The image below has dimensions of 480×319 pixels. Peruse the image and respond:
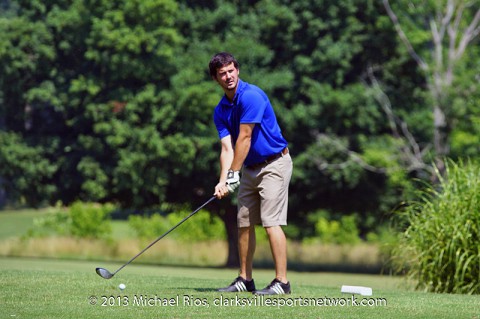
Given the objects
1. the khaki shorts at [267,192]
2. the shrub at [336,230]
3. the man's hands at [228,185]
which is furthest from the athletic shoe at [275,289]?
the shrub at [336,230]

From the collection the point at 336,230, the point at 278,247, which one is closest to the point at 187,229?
the point at 336,230

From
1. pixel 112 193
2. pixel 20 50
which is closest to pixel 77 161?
pixel 112 193

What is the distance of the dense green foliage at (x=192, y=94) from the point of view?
26.0 metres

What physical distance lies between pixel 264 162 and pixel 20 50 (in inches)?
757

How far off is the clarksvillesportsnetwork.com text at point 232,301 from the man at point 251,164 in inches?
11.7

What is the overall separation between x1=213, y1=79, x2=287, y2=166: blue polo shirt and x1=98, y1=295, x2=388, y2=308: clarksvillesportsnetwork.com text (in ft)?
4.07

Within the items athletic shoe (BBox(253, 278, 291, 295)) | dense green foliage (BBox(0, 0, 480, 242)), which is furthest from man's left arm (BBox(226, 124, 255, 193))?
dense green foliage (BBox(0, 0, 480, 242))

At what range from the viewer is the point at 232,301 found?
340 inches

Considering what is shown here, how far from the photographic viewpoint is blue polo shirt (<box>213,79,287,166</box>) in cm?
887

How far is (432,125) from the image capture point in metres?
27.0

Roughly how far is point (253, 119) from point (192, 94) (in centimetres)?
1676

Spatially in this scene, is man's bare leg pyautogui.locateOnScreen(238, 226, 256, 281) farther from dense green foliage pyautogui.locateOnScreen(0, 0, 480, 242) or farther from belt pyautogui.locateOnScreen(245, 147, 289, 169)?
dense green foliage pyautogui.locateOnScreen(0, 0, 480, 242)

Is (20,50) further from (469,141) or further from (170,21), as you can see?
(469,141)

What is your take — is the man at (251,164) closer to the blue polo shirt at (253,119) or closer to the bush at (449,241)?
the blue polo shirt at (253,119)
